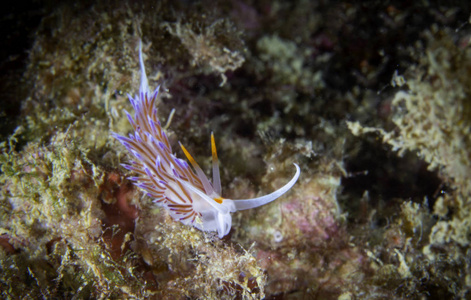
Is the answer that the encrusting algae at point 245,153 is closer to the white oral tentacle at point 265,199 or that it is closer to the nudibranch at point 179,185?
the nudibranch at point 179,185

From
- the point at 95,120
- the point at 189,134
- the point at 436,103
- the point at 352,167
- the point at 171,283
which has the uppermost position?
the point at 436,103

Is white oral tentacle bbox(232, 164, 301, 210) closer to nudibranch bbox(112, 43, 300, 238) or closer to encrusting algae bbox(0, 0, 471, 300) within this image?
nudibranch bbox(112, 43, 300, 238)

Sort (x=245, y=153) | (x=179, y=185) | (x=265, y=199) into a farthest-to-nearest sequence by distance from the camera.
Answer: (x=245, y=153) → (x=179, y=185) → (x=265, y=199)

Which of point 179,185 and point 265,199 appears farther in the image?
point 179,185

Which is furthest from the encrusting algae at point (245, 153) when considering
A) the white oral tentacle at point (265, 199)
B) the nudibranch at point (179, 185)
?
the white oral tentacle at point (265, 199)

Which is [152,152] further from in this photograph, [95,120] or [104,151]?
[95,120]

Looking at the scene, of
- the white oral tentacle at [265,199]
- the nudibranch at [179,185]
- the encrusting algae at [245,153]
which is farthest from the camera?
the encrusting algae at [245,153]

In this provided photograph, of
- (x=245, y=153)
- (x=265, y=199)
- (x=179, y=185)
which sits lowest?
(x=245, y=153)

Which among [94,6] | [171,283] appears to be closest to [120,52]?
[94,6]

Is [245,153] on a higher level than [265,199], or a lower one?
lower

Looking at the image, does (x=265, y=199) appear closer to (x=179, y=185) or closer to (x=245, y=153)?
(x=179, y=185)

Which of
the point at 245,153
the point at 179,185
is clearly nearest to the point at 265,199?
the point at 179,185
